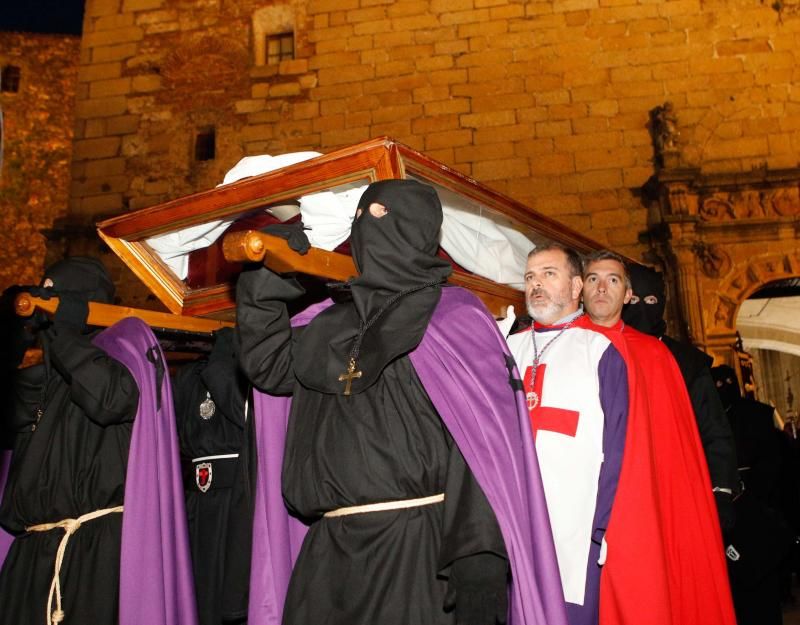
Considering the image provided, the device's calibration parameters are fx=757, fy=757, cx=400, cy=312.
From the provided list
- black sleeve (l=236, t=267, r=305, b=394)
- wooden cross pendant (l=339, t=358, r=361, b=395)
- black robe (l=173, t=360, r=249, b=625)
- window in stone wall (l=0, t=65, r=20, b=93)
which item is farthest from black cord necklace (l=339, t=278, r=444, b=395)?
window in stone wall (l=0, t=65, r=20, b=93)

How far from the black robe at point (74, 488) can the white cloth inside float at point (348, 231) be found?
0.57m

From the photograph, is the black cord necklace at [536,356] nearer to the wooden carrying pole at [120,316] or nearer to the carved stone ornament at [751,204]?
the wooden carrying pole at [120,316]

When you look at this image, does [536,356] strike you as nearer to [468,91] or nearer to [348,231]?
[348,231]

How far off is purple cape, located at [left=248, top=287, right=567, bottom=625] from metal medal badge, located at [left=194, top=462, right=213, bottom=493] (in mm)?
1334

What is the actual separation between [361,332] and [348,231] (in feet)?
2.71

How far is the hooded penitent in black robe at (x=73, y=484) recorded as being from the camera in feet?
Result: 8.68

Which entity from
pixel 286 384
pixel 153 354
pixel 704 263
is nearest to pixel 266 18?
pixel 704 263

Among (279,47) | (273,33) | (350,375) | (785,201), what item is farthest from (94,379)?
(273,33)

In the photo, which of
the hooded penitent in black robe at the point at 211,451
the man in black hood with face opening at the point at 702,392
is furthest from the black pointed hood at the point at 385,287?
the man in black hood with face opening at the point at 702,392

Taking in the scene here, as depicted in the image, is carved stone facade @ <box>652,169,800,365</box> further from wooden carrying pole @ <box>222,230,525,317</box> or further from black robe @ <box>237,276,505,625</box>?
black robe @ <box>237,276,505,625</box>

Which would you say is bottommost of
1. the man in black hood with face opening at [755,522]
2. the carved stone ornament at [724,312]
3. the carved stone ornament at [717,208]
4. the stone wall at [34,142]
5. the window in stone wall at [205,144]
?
the man in black hood with face opening at [755,522]

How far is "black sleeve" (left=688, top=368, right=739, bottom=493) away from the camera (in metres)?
3.46

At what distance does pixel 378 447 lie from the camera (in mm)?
1978

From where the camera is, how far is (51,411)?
285cm
